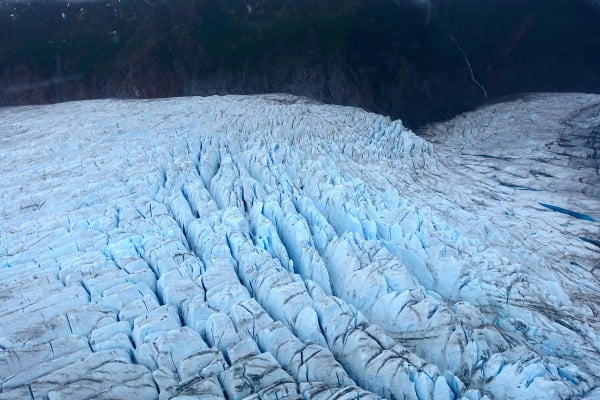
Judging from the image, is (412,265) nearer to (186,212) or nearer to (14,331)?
(186,212)

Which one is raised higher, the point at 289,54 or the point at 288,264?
the point at 289,54

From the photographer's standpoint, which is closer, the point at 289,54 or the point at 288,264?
the point at 288,264

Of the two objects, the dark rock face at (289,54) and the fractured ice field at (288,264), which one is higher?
the dark rock face at (289,54)

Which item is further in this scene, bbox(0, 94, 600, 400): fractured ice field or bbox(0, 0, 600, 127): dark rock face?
bbox(0, 0, 600, 127): dark rock face

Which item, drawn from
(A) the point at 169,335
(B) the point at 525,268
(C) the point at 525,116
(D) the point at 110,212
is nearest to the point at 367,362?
(A) the point at 169,335

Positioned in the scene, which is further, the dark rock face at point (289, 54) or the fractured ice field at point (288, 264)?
the dark rock face at point (289, 54)

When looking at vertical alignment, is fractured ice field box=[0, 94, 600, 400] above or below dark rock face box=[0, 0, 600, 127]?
below
